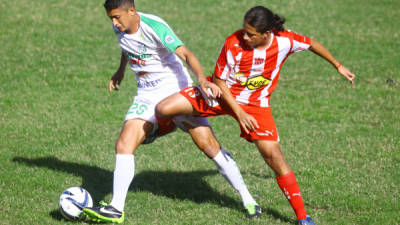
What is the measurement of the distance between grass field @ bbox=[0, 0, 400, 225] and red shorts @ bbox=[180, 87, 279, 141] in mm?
950

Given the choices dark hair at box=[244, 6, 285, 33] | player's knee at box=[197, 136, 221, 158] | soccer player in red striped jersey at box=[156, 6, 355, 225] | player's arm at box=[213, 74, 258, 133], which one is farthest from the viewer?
player's knee at box=[197, 136, 221, 158]

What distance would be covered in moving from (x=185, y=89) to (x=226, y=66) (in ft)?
1.85

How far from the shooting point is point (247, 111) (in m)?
5.68

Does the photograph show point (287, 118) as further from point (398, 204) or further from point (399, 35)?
point (399, 35)

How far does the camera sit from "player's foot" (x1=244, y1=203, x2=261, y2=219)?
586 centimetres

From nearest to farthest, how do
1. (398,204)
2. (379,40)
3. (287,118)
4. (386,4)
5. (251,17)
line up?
1. (251,17)
2. (398,204)
3. (287,118)
4. (379,40)
5. (386,4)

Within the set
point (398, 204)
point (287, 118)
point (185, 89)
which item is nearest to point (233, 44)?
point (185, 89)

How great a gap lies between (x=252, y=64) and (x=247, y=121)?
63 centimetres

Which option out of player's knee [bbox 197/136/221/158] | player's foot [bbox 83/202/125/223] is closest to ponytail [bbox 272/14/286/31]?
player's knee [bbox 197/136/221/158]

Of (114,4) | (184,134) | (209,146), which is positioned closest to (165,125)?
(209,146)

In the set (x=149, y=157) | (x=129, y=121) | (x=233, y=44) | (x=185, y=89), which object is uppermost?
(x=233, y=44)

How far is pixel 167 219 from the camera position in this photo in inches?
228

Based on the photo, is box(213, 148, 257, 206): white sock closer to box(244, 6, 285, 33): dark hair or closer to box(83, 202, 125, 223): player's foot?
box(83, 202, 125, 223): player's foot

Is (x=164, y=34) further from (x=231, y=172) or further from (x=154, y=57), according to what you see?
(x=231, y=172)
